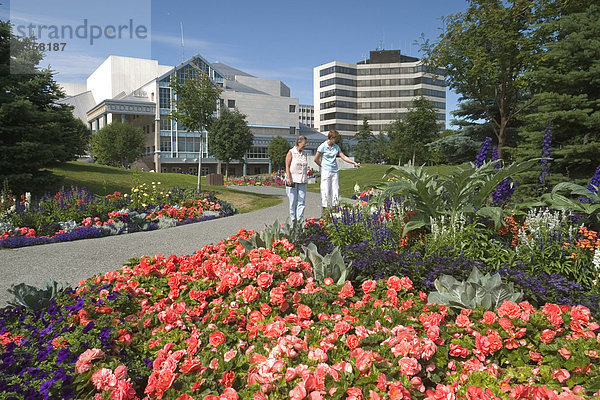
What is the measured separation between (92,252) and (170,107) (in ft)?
170

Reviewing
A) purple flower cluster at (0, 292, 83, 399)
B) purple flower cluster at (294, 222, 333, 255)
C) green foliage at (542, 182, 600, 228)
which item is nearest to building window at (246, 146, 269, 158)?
purple flower cluster at (294, 222, 333, 255)

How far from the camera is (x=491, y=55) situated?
1521 centimetres

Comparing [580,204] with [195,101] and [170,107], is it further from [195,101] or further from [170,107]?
[170,107]

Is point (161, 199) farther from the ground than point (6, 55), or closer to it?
closer to it

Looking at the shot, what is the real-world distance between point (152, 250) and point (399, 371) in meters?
5.56

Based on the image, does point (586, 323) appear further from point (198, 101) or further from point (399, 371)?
point (198, 101)

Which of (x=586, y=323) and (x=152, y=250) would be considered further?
(x=152, y=250)

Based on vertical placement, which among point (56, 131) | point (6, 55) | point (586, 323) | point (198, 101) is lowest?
point (586, 323)

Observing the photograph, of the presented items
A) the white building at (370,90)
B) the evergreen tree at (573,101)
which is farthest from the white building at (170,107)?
the evergreen tree at (573,101)

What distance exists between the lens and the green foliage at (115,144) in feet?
141

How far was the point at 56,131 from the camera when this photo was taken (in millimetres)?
13516

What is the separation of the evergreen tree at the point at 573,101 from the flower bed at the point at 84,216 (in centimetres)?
889

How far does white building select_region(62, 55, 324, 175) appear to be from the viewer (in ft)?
179

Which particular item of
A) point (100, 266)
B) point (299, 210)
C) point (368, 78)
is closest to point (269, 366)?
point (100, 266)
